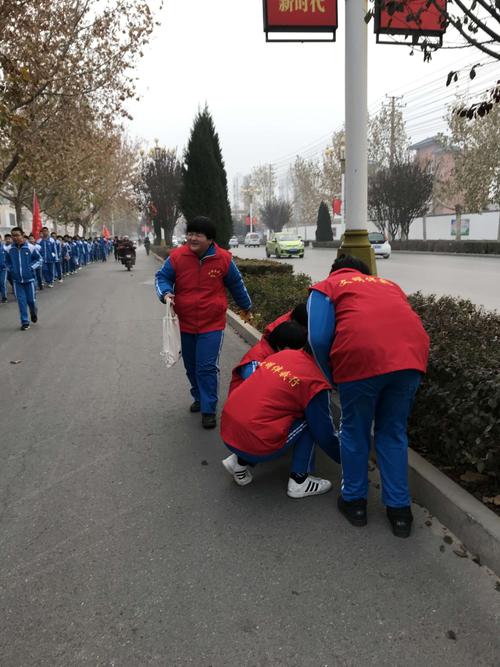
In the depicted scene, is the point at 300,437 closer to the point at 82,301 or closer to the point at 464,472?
the point at 464,472

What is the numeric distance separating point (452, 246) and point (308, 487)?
30496 millimetres

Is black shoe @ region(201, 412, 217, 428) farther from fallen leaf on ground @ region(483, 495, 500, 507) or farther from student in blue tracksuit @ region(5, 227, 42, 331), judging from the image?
student in blue tracksuit @ region(5, 227, 42, 331)

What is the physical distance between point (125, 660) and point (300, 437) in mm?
1665

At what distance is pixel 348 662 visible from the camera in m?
2.07

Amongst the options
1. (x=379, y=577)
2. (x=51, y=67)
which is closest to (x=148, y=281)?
(x=51, y=67)

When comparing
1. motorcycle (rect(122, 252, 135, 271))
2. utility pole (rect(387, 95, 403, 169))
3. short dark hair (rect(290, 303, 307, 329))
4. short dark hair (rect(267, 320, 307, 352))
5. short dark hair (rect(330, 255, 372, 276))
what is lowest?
motorcycle (rect(122, 252, 135, 271))

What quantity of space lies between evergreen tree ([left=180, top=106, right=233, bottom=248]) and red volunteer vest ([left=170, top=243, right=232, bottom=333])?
11827 millimetres

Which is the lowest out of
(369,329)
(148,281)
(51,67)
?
(148,281)

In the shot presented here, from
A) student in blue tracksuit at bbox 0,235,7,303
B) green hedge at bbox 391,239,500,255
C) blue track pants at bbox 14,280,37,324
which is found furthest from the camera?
green hedge at bbox 391,239,500,255

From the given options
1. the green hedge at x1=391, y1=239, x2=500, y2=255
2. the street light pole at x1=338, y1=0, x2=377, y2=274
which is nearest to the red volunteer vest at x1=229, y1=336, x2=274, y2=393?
the street light pole at x1=338, y1=0, x2=377, y2=274

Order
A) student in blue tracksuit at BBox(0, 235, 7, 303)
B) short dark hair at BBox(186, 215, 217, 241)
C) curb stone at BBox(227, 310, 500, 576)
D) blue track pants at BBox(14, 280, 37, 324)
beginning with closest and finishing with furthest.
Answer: curb stone at BBox(227, 310, 500, 576) → short dark hair at BBox(186, 215, 217, 241) → blue track pants at BBox(14, 280, 37, 324) → student in blue tracksuit at BBox(0, 235, 7, 303)

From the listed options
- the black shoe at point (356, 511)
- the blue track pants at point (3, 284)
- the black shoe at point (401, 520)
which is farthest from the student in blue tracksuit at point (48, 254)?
the black shoe at point (401, 520)

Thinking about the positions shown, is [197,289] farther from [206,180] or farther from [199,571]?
[206,180]

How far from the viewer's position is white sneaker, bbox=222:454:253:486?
11.8 feet
